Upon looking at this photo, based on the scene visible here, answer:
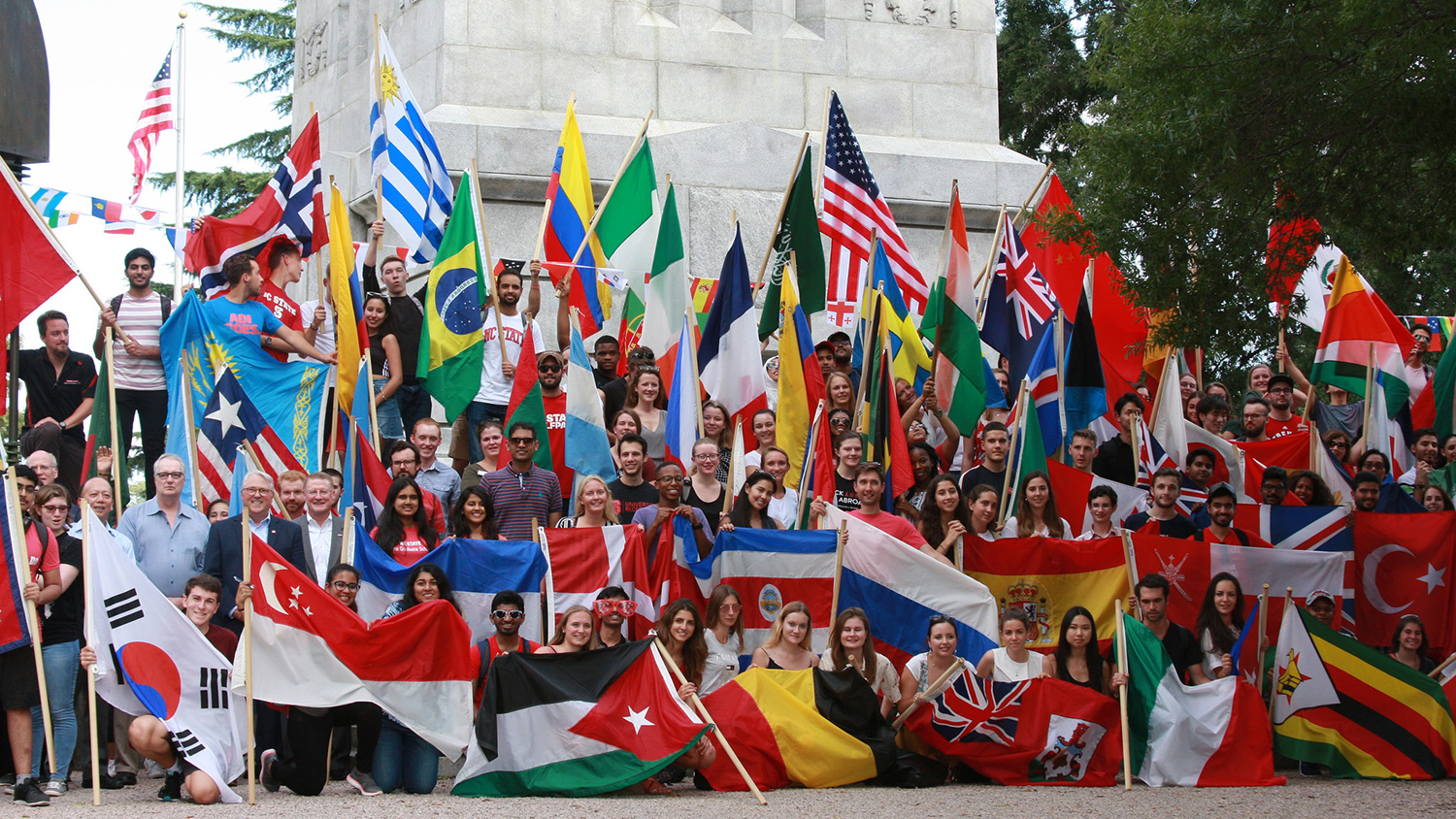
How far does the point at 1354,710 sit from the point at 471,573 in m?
5.79

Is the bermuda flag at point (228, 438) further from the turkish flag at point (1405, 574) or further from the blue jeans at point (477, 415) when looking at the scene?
the turkish flag at point (1405, 574)

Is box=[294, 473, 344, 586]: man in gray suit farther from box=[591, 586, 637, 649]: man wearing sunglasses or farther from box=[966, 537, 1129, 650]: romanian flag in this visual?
box=[966, 537, 1129, 650]: romanian flag

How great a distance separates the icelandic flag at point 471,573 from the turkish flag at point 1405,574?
6014 millimetres

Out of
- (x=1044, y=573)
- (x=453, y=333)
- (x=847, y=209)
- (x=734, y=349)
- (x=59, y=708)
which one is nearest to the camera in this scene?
(x=59, y=708)

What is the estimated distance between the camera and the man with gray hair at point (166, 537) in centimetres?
1138

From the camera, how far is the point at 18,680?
10.2m

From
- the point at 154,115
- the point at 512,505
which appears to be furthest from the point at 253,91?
the point at 512,505

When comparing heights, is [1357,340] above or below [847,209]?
below

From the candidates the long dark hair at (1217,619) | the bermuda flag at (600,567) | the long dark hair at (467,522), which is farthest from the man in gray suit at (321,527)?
the long dark hair at (1217,619)

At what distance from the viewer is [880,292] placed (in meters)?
14.0

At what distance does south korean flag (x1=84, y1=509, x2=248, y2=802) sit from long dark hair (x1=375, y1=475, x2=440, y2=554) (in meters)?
1.63

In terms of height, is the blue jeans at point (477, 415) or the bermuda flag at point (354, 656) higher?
the blue jeans at point (477, 415)

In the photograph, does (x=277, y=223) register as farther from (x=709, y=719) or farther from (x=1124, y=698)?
(x=1124, y=698)

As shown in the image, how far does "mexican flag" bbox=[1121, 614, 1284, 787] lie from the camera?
11.3 meters
